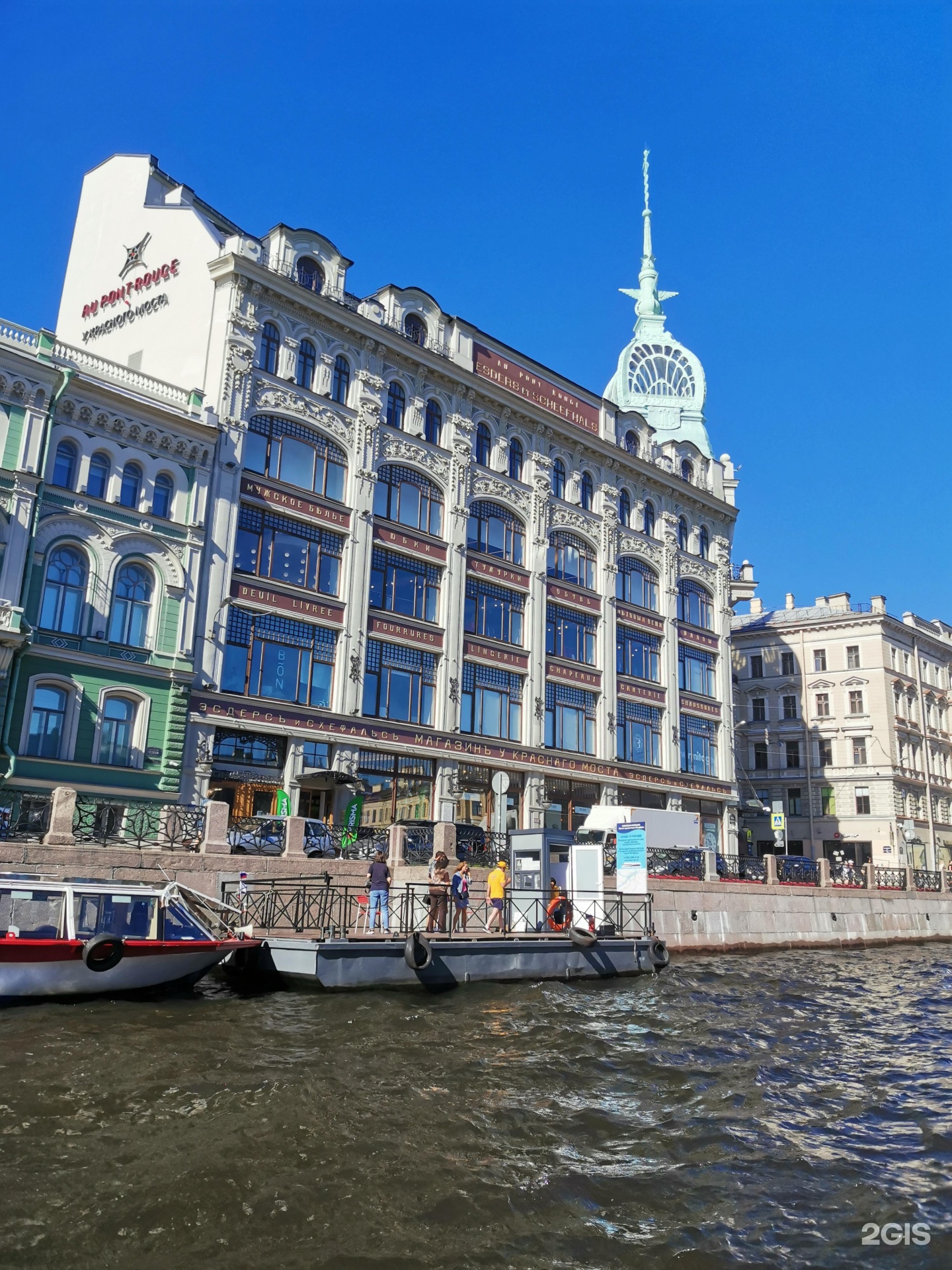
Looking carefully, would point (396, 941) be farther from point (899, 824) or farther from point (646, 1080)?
point (899, 824)

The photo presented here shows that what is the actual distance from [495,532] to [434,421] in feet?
17.3

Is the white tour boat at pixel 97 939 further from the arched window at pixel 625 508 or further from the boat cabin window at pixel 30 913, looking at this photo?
the arched window at pixel 625 508

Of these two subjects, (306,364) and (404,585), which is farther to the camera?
(404,585)

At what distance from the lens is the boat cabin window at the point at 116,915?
1750 cm

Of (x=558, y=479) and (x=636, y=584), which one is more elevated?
(x=558, y=479)

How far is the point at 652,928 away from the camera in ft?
87.6

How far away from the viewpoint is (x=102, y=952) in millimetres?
17016

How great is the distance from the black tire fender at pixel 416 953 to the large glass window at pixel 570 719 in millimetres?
23746

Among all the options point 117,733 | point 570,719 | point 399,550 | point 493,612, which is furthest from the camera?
point 570,719

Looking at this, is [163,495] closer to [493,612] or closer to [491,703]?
[493,612]

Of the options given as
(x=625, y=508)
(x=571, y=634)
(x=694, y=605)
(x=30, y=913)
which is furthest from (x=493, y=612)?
(x=30, y=913)

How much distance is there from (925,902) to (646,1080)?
3526 cm

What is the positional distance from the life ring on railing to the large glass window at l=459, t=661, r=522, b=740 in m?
14.7

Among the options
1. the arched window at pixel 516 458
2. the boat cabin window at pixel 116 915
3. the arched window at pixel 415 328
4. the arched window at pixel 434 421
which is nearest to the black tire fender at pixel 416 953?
the boat cabin window at pixel 116 915
